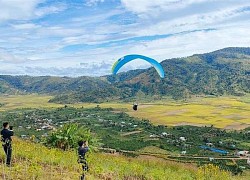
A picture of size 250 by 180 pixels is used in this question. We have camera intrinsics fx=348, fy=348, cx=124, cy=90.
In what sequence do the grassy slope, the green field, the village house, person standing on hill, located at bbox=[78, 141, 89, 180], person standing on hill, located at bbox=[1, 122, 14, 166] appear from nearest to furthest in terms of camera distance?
1. person standing on hill, located at bbox=[78, 141, 89, 180]
2. the grassy slope
3. person standing on hill, located at bbox=[1, 122, 14, 166]
4. the village house
5. the green field

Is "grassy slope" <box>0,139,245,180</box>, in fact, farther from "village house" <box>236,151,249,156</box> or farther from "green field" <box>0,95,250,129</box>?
"green field" <box>0,95,250,129</box>

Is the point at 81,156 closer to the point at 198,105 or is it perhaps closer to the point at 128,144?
the point at 128,144

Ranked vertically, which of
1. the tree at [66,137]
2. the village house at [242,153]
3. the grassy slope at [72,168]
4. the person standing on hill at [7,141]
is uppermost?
the person standing on hill at [7,141]

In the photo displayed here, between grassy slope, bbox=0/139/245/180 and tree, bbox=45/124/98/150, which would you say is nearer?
grassy slope, bbox=0/139/245/180

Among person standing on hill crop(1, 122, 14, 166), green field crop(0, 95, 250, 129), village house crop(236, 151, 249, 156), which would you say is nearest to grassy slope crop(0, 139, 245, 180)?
person standing on hill crop(1, 122, 14, 166)

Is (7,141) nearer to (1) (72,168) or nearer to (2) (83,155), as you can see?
(1) (72,168)

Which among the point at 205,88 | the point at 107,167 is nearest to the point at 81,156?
the point at 107,167

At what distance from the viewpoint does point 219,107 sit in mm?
126250

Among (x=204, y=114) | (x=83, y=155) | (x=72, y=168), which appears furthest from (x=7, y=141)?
(x=204, y=114)

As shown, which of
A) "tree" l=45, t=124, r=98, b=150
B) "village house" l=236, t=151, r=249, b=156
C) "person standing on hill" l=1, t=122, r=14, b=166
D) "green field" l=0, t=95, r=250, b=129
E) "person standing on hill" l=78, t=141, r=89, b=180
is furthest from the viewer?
"green field" l=0, t=95, r=250, b=129

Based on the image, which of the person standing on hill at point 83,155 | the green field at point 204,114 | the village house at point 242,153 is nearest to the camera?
the person standing on hill at point 83,155

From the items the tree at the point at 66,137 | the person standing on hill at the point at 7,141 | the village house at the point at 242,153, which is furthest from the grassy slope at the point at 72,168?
the village house at the point at 242,153

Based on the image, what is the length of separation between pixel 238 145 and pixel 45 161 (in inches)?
2414

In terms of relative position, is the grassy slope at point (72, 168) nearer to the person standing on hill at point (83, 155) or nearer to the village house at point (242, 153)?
the person standing on hill at point (83, 155)
